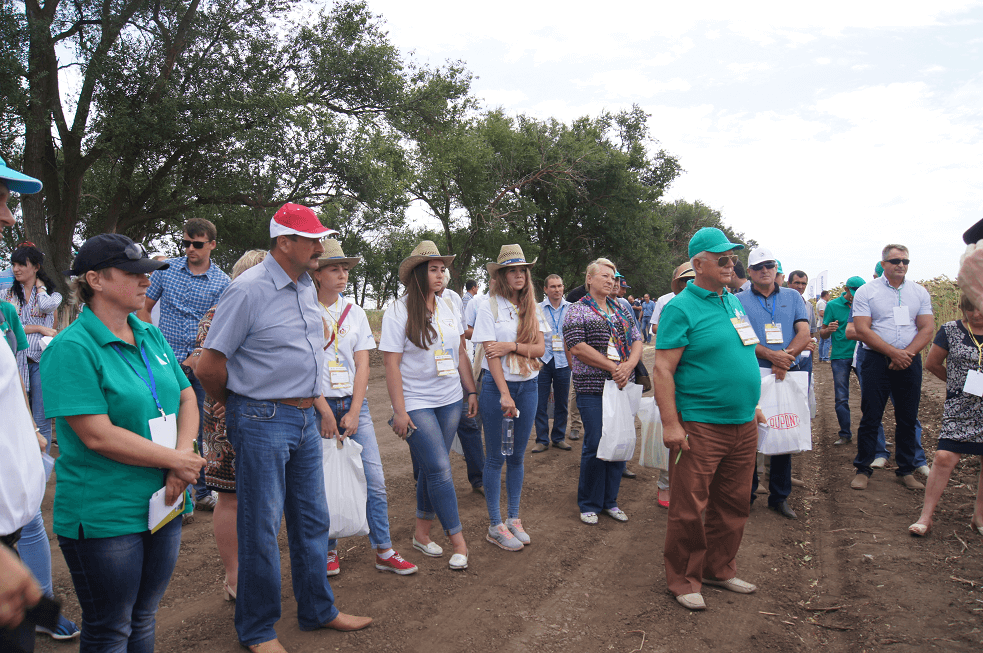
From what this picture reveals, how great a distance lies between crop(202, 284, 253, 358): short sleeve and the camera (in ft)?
9.44

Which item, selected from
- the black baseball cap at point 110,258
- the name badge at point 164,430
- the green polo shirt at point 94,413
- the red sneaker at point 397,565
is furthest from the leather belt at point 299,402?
the red sneaker at point 397,565

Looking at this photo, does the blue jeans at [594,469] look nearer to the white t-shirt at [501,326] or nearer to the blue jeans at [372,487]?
the white t-shirt at [501,326]

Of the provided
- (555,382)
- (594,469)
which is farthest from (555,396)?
(594,469)

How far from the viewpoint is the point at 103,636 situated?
91.5 inches

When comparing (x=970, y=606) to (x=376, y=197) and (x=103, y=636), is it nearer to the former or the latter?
(x=103, y=636)

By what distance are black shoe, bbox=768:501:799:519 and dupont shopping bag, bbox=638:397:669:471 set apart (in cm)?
119

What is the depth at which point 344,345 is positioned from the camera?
4223mm

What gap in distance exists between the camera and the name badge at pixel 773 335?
17.6ft

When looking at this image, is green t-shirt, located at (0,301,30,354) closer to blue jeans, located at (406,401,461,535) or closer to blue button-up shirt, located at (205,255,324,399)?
blue button-up shirt, located at (205,255,324,399)

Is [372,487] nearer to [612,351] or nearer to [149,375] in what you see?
[149,375]

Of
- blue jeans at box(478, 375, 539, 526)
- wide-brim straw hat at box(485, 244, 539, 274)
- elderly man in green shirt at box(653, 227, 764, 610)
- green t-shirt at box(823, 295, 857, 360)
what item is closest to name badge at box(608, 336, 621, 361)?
blue jeans at box(478, 375, 539, 526)

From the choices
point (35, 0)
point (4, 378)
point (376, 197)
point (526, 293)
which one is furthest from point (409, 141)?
point (4, 378)

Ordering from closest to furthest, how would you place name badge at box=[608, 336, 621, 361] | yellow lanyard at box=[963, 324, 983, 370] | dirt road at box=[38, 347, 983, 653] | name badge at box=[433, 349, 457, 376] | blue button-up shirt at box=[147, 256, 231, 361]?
1. dirt road at box=[38, 347, 983, 653]
2. name badge at box=[433, 349, 457, 376]
3. yellow lanyard at box=[963, 324, 983, 370]
4. blue button-up shirt at box=[147, 256, 231, 361]
5. name badge at box=[608, 336, 621, 361]

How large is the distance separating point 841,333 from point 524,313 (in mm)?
5673
